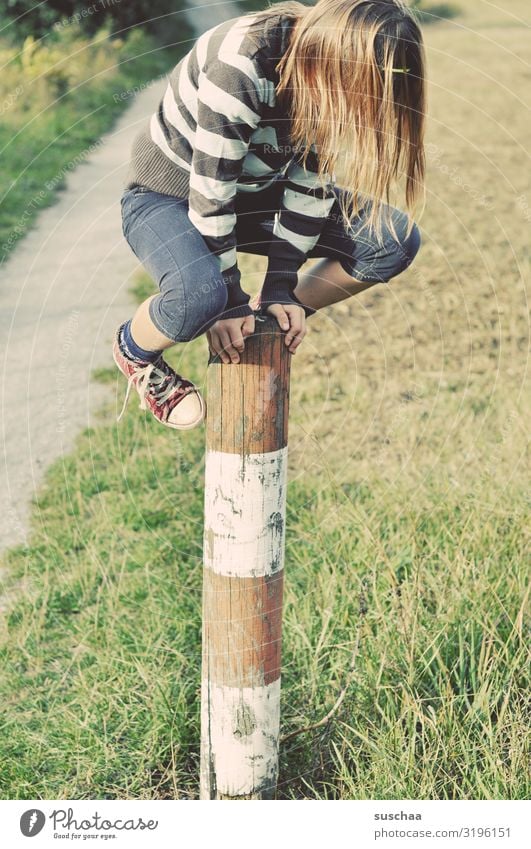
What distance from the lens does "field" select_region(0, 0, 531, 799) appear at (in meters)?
1.99

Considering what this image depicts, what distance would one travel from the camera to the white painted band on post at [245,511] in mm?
1773

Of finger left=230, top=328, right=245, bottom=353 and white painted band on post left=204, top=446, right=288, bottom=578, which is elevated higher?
finger left=230, top=328, right=245, bottom=353

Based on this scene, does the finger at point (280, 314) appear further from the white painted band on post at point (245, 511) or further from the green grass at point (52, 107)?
the green grass at point (52, 107)

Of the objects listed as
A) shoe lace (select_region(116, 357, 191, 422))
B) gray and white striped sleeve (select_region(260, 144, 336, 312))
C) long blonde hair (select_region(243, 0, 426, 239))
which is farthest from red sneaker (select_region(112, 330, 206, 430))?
long blonde hair (select_region(243, 0, 426, 239))

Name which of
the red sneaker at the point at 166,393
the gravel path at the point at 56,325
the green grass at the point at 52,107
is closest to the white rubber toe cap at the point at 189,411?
the red sneaker at the point at 166,393

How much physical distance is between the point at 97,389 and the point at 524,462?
69.8 inches

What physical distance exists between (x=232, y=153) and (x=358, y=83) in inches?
10.9

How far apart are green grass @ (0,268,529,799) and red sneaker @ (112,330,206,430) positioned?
468 mm

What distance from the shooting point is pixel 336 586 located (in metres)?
2.38

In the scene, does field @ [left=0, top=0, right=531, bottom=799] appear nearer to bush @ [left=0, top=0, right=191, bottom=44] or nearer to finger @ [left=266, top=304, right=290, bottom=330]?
finger @ [left=266, top=304, right=290, bottom=330]

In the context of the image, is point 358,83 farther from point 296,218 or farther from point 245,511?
point 245,511

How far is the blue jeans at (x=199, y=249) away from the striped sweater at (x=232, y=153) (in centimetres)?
4

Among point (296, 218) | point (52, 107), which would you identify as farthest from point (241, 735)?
point (52, 107)
